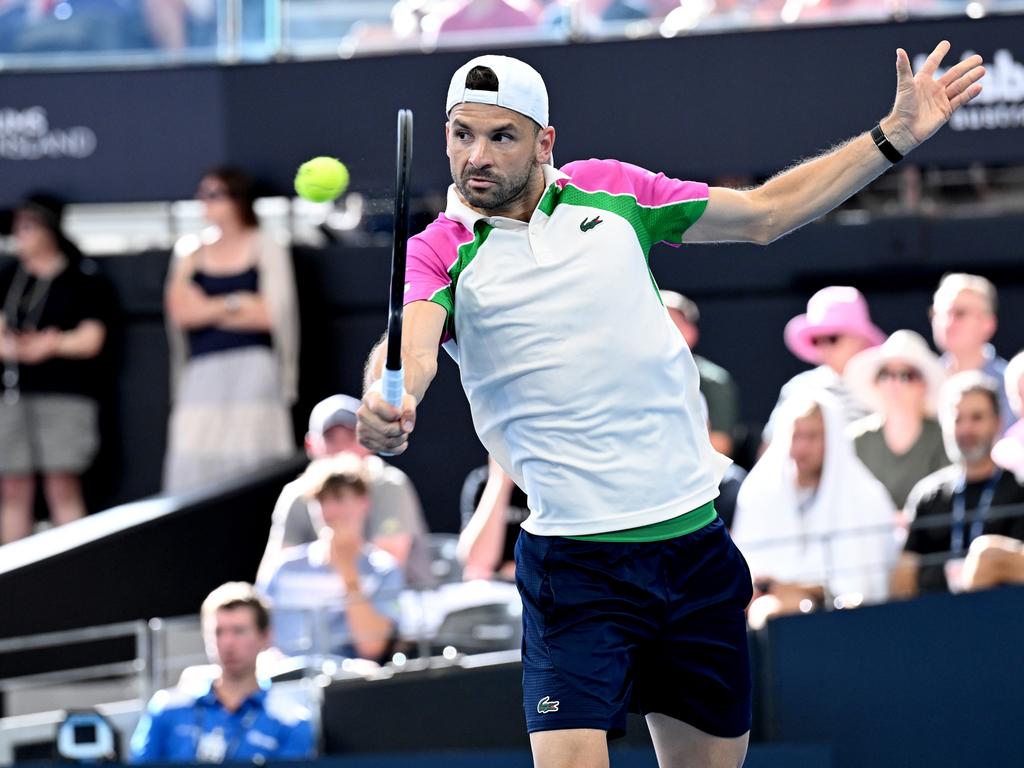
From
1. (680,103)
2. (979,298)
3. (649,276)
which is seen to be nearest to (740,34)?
(680,103)

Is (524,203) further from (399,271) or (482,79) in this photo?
(399,271)

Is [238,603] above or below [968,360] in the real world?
below

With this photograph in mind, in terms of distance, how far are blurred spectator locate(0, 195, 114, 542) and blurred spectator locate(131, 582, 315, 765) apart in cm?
275

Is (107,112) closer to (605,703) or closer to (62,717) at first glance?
(62,717)

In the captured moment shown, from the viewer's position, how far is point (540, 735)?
3844mm

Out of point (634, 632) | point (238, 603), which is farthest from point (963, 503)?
point (634, 632)

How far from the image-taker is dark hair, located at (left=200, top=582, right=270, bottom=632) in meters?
6.60

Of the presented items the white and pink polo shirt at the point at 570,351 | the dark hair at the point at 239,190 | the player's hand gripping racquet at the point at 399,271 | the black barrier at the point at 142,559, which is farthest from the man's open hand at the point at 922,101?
the dark hair at the point at 239,190

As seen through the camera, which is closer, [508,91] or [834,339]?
[508,91]

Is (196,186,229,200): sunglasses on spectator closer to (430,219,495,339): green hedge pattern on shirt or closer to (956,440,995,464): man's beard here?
(956,440,995,464): man's beard

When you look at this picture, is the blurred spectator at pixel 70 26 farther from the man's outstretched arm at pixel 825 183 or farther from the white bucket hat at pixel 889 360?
the man's outstretched arm at pixel 825 183

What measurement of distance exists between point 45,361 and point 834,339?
3752mm

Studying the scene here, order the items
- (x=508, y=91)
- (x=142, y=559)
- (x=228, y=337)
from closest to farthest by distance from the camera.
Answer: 1. (x=508, y=91)
2. (x=142, y=559)
3. (x=228, y=337)

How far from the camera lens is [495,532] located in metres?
7.38
